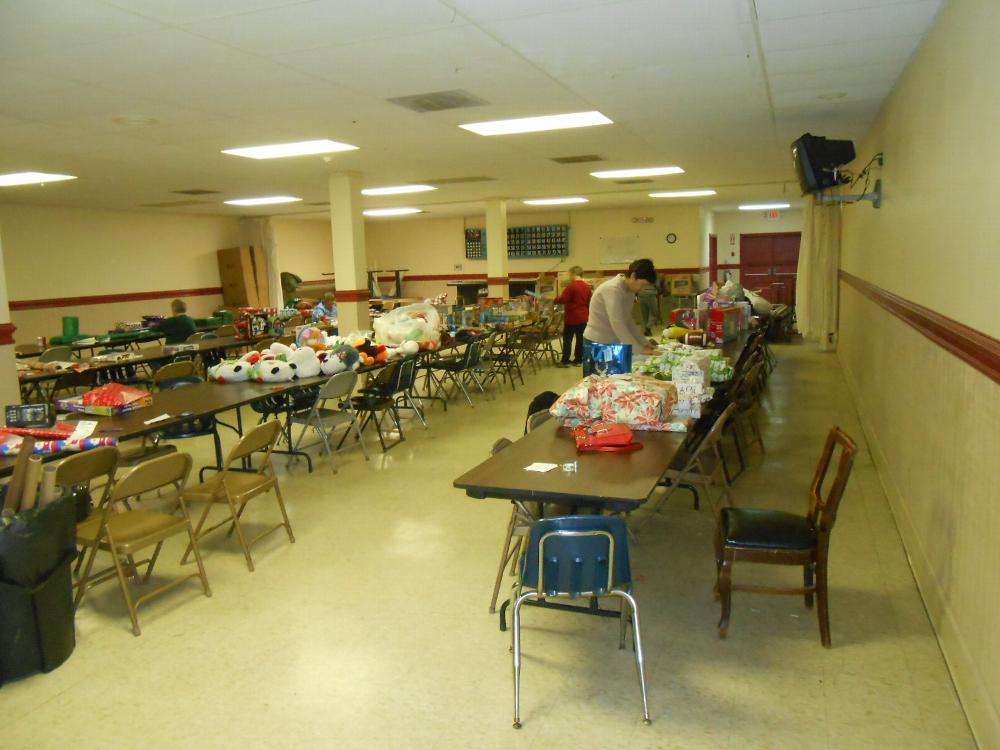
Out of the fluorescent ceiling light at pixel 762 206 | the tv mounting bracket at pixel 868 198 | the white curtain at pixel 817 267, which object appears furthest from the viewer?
the fluorescent ceiling light at pixel 762 206

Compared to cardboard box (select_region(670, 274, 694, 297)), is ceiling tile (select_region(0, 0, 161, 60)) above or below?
above

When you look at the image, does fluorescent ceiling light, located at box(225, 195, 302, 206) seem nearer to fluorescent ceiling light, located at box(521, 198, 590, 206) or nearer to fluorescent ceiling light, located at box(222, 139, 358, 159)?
fluorescent ceiling light, located at box(222, 139, 358, 159)

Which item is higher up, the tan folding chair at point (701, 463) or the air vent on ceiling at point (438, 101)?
the air vent on ceiling at point (438, 101)

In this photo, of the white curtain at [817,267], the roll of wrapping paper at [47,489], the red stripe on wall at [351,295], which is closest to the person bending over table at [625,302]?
the white curtain at [817,267]

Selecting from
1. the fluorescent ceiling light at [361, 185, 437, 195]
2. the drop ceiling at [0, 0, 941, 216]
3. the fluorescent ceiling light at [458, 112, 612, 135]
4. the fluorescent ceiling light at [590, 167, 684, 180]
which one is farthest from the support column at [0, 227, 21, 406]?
the fluorescent ceiling light at [590, 167, 684, 180]

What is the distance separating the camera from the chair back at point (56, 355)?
820 centimetres

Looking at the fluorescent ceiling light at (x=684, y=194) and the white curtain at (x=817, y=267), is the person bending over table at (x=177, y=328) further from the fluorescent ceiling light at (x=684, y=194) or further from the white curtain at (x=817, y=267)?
the fluorescent ceiling light at (x=684, y=194)

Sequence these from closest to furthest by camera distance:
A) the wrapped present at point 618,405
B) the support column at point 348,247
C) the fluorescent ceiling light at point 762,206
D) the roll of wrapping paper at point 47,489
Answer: the roll of wrapping paper at point 47,489, the wrapped present at point 618,405, the support column at point 348,247, the fluorescent ceiling light at point 762,206

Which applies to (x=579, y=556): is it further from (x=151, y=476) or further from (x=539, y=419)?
(x=151, y=476)

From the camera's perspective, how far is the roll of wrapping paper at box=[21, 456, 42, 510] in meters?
2.95

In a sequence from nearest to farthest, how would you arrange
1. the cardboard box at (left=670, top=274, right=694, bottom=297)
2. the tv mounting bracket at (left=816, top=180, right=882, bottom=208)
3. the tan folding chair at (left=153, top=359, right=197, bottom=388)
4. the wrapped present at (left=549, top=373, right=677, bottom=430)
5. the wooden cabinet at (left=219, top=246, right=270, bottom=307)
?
the wrapped present at (left=549, top=373, right=677, bottom=430), the tv mounting bracket at (left=816, top=180, right=882, bottom=208), the tan folding chair at (left=153, top=359, right=197, bottom=388), the wooden cabinet at (left=219, top=246, right=270, bottom=307), the cardboard box at (left=670, top=274, right=694, bottom=297)

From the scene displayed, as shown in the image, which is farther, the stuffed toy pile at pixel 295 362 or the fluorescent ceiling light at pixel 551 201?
the fluorescent ceiling light at pixel 551 201

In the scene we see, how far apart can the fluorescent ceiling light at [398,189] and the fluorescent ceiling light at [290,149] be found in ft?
11.4

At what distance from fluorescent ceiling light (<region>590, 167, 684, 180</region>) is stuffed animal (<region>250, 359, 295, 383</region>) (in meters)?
5.57
